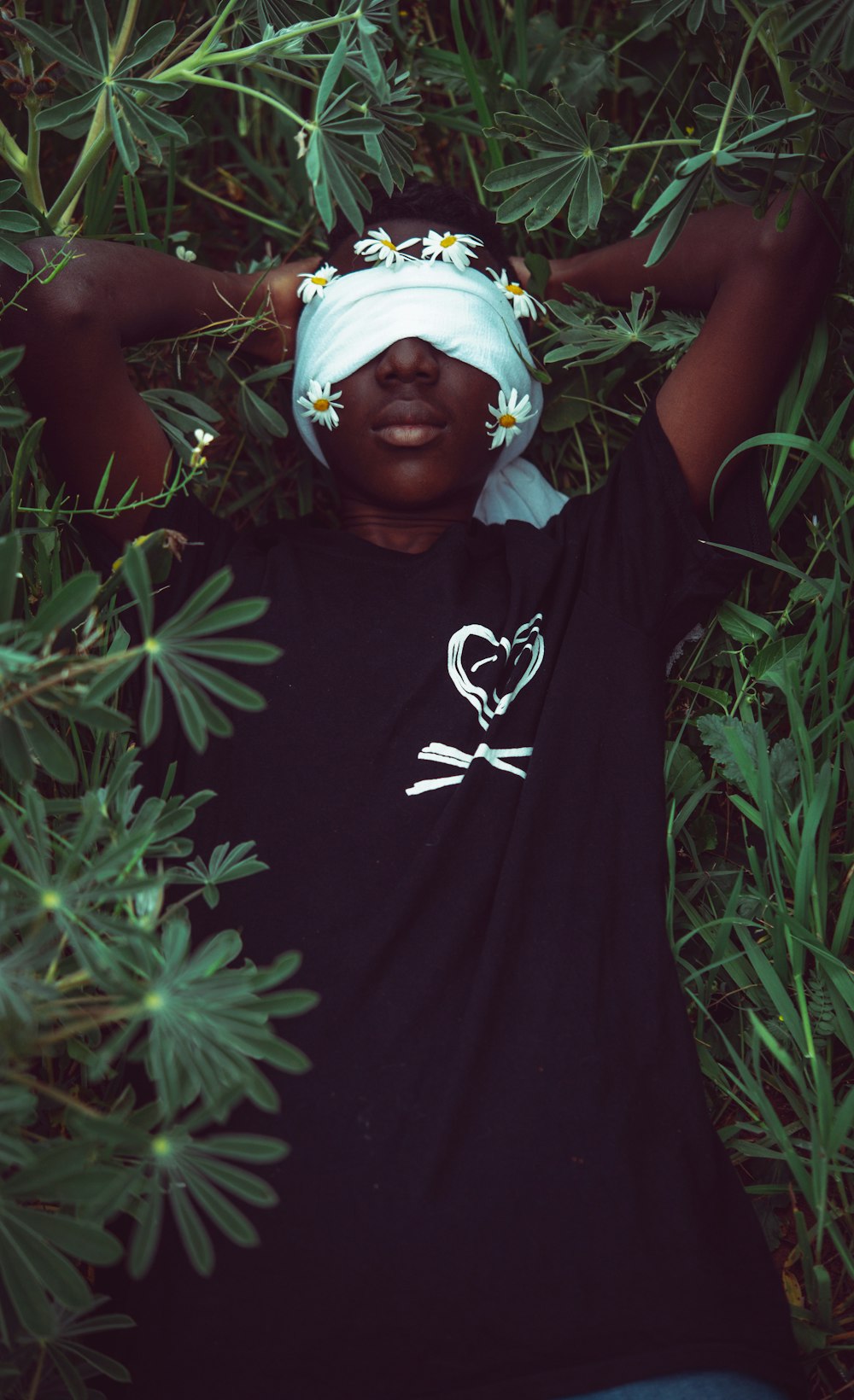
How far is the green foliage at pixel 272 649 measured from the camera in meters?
0.91

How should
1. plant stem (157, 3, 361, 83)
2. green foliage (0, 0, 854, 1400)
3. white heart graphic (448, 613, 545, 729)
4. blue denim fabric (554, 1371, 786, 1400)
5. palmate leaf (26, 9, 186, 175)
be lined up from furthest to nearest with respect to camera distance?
white heart graphic (448, 613, 545, 729), palmate leaf (26, 9, 186, 175), plant stem (157, 3, 361, 83), blue denim fabric (554, 1371, 786, 1400), green foliage (0, 0, 854, 1400)

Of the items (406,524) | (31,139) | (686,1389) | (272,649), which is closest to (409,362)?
(406,524)

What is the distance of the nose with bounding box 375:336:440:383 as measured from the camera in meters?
1.56

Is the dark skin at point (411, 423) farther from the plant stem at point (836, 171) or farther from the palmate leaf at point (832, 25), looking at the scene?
the palmate leaf at point (832, 25)

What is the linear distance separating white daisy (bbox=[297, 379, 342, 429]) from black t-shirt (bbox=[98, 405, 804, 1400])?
16cm

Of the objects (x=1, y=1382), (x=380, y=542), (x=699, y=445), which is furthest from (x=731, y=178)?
(x=1, y=1382)

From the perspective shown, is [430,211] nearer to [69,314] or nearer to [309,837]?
[69,314]

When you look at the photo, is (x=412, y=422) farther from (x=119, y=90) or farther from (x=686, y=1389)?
(x=686, y=1389)

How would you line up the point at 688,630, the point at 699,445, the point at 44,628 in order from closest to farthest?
the point at 44,628
the point at 699,445
the point at 688,630

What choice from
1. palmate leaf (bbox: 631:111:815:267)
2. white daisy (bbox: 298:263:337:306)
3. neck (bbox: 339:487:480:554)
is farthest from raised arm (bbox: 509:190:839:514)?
white daisy (bbox: 298:263:337:306)

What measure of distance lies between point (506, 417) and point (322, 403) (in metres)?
0.27

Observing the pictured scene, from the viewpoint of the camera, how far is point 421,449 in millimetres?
1601

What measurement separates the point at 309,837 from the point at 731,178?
3.50 feet

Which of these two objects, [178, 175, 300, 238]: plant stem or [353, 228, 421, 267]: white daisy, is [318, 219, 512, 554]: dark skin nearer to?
[353, 228, 421, 267]: white daisy
